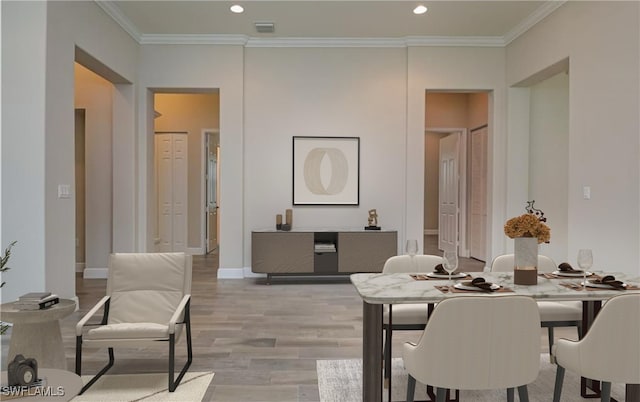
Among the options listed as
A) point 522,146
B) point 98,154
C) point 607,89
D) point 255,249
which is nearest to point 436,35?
point 522,146

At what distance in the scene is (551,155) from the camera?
18.7 ft

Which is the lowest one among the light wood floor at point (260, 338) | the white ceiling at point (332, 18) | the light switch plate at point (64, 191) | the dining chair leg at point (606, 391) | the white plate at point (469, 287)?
the light wood floor at point (260, 338)

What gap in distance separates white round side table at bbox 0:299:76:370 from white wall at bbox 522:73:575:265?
5.35 metres

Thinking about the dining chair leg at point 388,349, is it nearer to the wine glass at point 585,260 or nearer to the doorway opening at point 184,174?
the wine glass at point 585,260

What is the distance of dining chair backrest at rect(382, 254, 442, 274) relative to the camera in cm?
295

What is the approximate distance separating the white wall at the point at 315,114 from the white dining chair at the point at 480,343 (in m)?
4.36

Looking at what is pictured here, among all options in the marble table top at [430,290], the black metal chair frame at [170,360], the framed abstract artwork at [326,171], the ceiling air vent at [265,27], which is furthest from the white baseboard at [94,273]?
the marble table top at [430,290]

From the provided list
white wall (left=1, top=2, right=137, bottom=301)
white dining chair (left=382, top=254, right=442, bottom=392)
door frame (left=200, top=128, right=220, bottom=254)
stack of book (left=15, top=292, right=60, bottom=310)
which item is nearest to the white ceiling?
white wall (left=1, top=2, right=137, bottom=301)

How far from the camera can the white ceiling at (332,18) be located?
197 inches

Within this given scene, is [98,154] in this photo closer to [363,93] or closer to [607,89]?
[363,93]

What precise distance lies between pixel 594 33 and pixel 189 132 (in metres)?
6.54

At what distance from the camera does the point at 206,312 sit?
14.3 feet

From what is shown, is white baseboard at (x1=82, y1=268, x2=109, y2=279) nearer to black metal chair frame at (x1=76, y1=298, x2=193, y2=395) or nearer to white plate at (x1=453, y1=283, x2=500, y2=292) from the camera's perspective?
black metal chair frame at (x1=76, y1=298, x2=193, y2=395)

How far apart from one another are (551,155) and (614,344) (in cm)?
437
